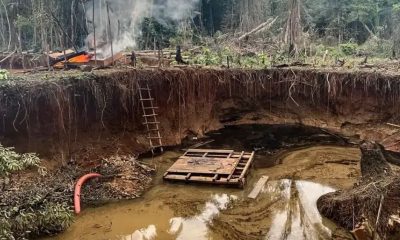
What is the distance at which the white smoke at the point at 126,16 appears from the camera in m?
17.4

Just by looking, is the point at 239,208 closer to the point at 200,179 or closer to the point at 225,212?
the point at 225,212

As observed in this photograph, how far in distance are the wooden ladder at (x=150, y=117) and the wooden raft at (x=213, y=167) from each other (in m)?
1.14

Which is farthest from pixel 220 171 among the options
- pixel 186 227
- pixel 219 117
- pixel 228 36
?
pixel 228 36

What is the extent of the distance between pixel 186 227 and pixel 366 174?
424cm

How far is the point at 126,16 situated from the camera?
2055 cm

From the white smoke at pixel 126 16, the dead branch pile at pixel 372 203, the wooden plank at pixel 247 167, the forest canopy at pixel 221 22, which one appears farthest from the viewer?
the forest canopy at pixel 221 22

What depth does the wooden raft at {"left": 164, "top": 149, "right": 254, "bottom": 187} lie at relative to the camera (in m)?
10.1

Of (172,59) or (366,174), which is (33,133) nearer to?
(172,59)

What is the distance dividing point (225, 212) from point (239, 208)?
363 mm

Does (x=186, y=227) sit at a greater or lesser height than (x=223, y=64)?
lesser

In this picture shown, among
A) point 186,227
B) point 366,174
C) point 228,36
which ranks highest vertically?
point 228,36

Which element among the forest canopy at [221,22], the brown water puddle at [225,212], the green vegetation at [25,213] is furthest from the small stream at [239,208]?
the forest canopy at [221,22]

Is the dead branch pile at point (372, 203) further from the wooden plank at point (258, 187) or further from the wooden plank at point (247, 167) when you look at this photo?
the wooden plank at point (247, 167)

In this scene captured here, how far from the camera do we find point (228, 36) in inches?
786
